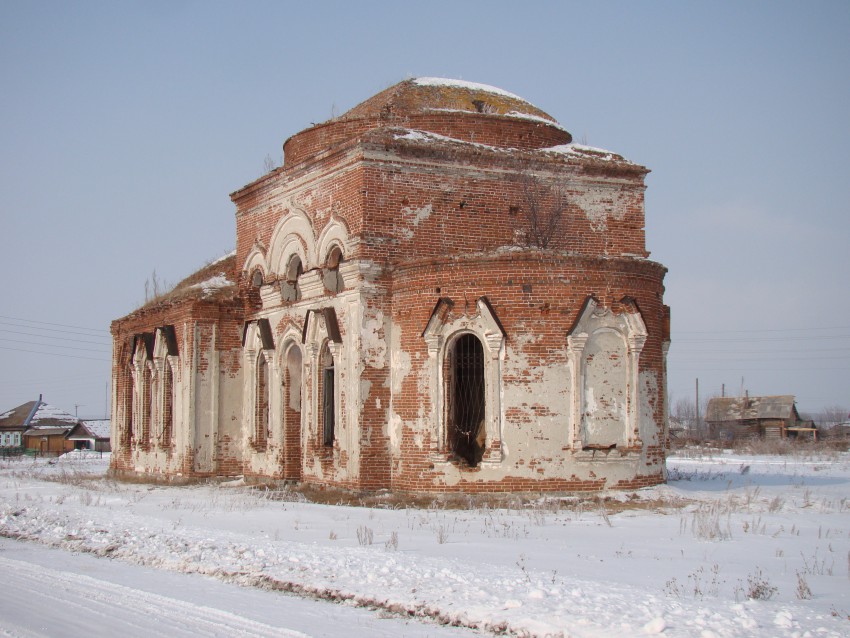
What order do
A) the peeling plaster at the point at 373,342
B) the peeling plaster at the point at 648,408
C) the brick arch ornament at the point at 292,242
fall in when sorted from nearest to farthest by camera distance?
the peeling plaster at the point at 648,408 → the peeling plaster at the point at 373,342 → the brick arch ornament at the point at 292,242

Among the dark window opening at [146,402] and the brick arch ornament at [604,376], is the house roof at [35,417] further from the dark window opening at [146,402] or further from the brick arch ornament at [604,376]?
the brick arch ornament at [604,376]

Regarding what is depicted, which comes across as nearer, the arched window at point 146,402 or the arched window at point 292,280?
the arched window at point 292,280

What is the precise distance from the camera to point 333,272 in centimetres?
1819

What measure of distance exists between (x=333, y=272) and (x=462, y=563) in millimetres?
9604

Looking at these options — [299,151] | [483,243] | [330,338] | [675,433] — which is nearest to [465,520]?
[330,338]

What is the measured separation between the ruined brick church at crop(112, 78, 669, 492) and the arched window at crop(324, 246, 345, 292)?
0.03 m

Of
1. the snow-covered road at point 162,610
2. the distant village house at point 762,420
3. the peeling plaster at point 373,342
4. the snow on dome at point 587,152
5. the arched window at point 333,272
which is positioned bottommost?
the snow-covered road at point 162,610

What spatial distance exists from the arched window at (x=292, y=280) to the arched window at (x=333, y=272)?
4.81 feet

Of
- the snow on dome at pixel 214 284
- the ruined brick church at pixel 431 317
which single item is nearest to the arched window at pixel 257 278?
the ruined brick church at pixel 431 317

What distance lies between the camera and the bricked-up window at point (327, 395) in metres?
18.4

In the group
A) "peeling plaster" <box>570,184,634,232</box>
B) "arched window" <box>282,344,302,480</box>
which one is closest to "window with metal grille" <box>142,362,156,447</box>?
"arched window" <box>282,344,302,480</box>

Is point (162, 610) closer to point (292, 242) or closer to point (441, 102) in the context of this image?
point (292, 242)

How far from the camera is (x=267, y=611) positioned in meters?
7.68

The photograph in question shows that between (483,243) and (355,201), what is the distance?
257 cm
